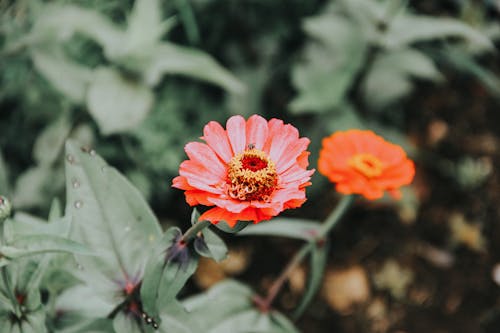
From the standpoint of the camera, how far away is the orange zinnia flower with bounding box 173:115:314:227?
72 cm

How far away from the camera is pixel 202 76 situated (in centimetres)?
149

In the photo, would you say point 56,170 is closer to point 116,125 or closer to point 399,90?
point 116,125

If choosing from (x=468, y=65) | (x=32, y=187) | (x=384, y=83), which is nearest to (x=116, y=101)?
(x=32, y=187)

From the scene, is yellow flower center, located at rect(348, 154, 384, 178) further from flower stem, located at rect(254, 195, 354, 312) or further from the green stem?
the green stem

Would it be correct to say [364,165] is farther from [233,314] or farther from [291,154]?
[233,314]

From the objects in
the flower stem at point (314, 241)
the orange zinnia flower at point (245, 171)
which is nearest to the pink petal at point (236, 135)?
the orange zinnia flower at point (245, 171)

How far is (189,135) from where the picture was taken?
173 centimetres

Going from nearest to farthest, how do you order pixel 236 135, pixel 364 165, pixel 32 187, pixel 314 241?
pixel 236 135 → pixel 364 165 → pixel 314 241 → pixel 32 187

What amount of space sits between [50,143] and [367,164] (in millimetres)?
955

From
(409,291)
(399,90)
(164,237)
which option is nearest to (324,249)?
(164,237)

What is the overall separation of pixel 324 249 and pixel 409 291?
0.74m

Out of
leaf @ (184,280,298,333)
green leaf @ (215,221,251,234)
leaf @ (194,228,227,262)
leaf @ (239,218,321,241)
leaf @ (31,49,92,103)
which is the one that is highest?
leaf @ (31,49,92,103)

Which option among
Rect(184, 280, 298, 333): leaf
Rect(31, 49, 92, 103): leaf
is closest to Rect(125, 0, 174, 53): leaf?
Rect(31, 49, 92, 103): leaf

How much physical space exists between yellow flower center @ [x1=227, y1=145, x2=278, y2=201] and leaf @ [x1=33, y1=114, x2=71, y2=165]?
91 cm
